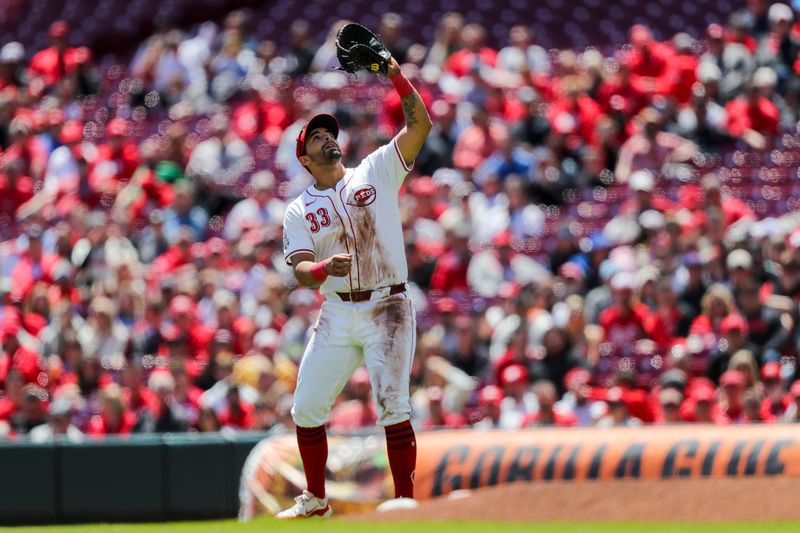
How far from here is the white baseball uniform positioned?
7477 mm

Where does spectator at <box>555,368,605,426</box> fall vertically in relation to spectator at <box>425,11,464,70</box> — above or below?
below

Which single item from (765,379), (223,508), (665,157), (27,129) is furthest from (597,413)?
(27,129)

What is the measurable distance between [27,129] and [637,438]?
9530 millimetres

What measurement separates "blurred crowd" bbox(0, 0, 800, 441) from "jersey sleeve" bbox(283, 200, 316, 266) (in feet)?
11.4

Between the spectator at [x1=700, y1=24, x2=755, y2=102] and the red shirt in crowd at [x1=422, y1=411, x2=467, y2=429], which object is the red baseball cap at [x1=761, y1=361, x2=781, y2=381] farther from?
the spectator at [x1=700, y1=24, x2=755, y2=102]

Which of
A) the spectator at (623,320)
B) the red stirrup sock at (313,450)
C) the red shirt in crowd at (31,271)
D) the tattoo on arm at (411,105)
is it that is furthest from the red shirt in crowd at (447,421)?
the red shirt in crowd at (31,271)

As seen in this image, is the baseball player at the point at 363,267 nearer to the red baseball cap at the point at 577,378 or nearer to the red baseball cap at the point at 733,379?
the red baseball cap at the point at 733,379

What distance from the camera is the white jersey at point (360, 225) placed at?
748 centimetres

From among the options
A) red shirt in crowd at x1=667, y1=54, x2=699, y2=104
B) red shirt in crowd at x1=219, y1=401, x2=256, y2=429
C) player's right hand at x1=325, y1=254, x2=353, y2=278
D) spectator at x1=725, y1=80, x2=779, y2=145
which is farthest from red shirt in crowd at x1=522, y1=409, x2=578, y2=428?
red shirt in crowd at x1=667, y1=54, x2=699, y2=104

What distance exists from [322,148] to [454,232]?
537cm

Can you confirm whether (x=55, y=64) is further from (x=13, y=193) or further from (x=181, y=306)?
(x=181, y=306)

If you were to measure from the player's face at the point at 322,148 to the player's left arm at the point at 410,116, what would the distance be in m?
0.33

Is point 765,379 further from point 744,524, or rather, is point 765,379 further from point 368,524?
point 368,524

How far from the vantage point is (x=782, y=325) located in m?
11.0
